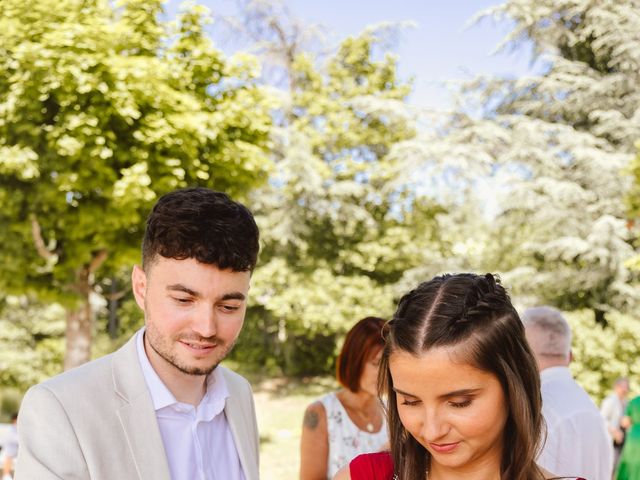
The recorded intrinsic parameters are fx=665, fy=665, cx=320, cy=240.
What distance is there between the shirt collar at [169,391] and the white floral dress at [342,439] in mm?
1398

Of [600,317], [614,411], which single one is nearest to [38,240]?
[614,411]

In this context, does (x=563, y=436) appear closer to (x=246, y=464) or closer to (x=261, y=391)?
(x=246, y=464)

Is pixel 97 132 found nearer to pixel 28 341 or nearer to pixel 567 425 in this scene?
pixel 567 425

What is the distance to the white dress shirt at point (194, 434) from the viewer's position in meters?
2.04

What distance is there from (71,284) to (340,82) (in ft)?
36.0

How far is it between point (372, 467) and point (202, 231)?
82 centimetres

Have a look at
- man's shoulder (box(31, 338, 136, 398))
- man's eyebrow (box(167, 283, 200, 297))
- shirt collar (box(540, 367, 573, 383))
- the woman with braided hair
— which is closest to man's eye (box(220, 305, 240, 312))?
man's eyebrow (box(167, 283, 200, 297))

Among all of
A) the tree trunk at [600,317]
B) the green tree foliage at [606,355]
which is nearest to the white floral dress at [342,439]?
the green tree foliage at [606,355]

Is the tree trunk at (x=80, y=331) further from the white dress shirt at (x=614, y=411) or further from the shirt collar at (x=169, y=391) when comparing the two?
the shirt collar at (x=169, y=391)

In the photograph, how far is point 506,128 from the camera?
15992mm

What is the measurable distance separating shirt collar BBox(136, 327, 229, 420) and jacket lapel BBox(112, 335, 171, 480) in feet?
0.12

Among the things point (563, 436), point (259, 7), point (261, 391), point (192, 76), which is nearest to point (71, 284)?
point (192, 76)

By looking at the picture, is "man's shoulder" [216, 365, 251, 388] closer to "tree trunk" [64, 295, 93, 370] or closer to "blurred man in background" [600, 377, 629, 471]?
"blurred man in background" [600, 377, 629, 471]

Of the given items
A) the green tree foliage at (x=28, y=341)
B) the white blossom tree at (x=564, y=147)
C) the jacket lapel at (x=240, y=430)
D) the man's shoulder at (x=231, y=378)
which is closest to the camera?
the jacket lapel at (x=240, y=430)
